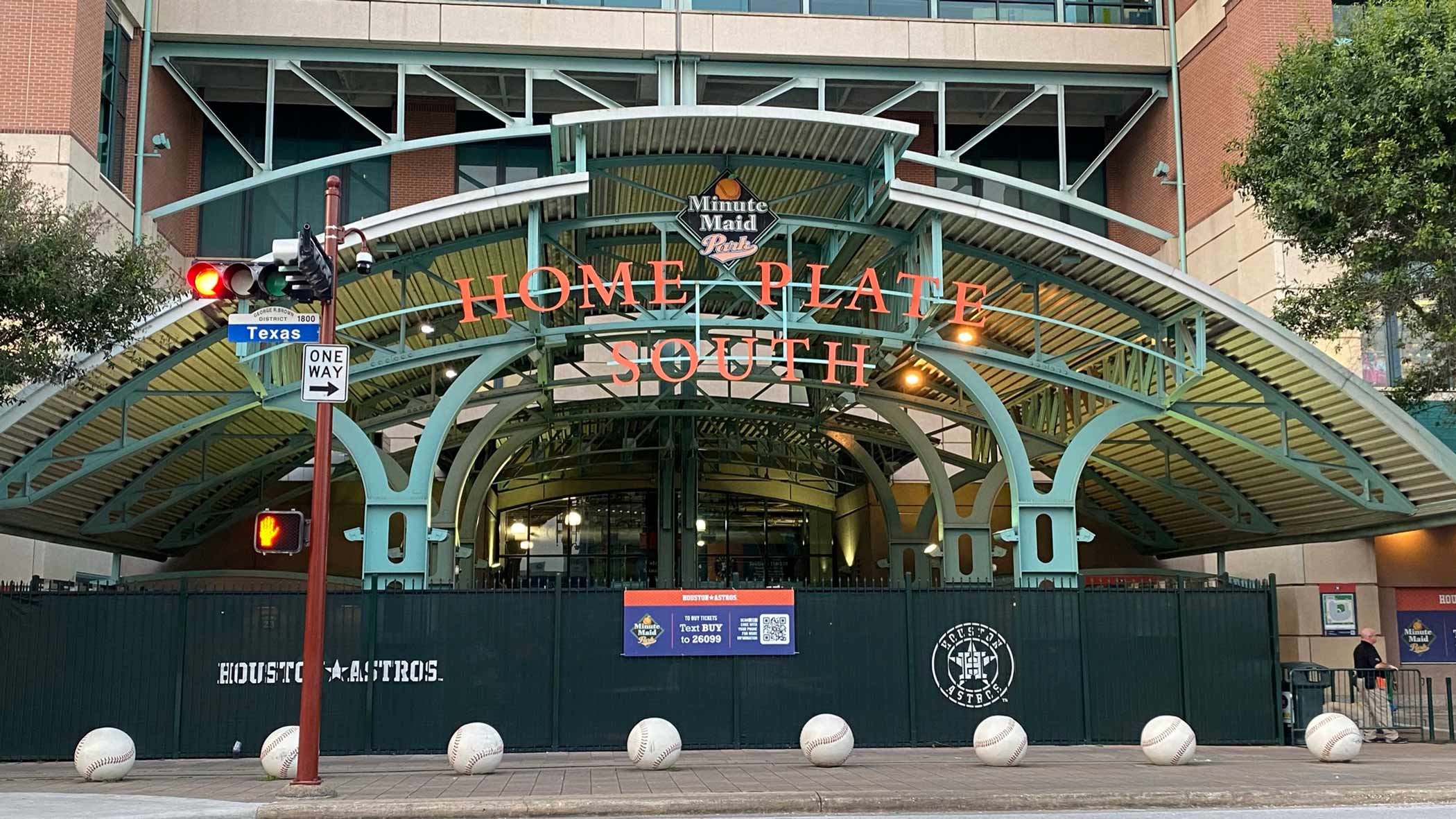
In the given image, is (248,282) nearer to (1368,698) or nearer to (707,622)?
(707,622)

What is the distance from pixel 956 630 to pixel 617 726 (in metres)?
5.25

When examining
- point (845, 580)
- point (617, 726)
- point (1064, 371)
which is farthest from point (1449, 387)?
point (845, 580)

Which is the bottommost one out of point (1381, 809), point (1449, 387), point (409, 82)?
point (1381, 809)

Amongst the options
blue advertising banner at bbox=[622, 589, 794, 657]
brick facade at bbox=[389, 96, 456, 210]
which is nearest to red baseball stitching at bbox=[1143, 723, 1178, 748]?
blue advertising banner at bbox=[622, 589, 794, 657]

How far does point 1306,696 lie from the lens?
2105cm

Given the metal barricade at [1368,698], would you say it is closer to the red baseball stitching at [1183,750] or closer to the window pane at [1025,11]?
the red baseball stitching at [1183,750]

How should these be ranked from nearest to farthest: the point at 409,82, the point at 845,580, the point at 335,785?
the point at 335,785, the point at 409,82, the point at 845,580

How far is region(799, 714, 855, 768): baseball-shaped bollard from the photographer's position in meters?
17.1

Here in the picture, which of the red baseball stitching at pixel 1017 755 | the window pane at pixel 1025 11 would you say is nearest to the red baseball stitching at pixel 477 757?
the red baseball stitching at pixel 1017 755

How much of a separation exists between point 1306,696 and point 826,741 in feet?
28.2

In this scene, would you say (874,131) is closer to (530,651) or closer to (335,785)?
(530,651)

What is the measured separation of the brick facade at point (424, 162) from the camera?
3559cm

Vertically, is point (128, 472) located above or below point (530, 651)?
above

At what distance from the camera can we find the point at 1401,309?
2023 centimetres
